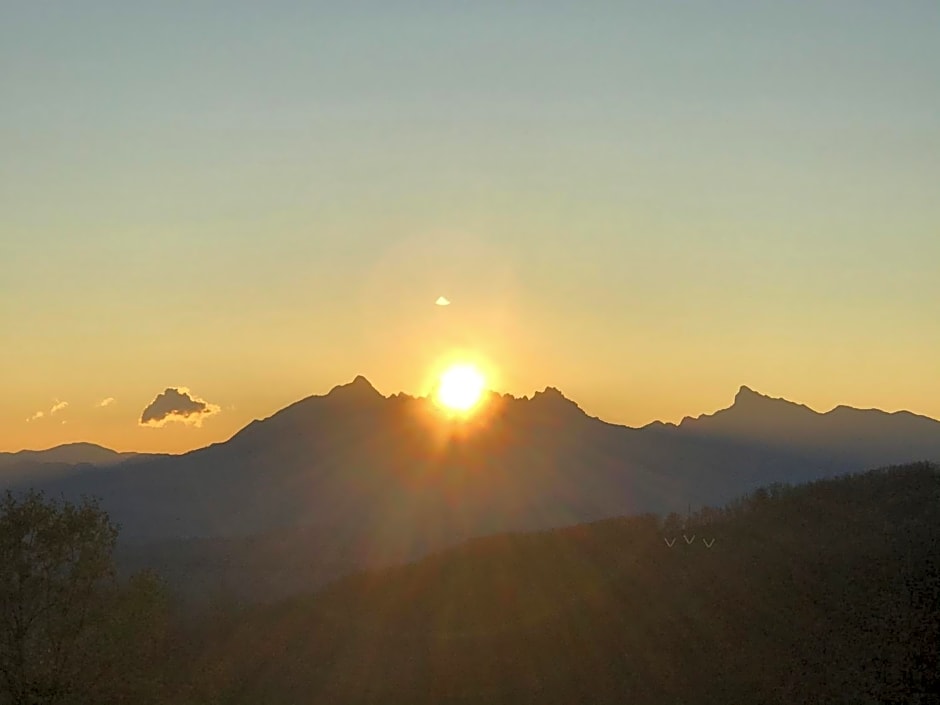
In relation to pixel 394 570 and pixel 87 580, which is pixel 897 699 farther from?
pixel 394 570

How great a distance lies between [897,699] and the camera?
160 feet

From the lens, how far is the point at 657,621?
7050 cm

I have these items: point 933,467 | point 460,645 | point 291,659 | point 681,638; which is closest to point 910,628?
point 681,638

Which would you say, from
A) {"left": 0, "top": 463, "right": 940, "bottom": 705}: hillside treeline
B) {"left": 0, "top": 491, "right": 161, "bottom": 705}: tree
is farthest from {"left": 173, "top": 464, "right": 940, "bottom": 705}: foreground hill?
{"left": 0, "top": 491, "right": 161, "bottom": 705}: tree

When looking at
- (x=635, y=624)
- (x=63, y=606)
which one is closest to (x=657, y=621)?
(x=635, y=624)

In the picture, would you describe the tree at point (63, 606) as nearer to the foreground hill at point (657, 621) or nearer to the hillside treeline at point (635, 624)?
the hillside treeline at point (635, 624)

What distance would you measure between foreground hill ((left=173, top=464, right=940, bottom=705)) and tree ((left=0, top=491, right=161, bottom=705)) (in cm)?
1000

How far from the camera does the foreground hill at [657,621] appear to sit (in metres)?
56.2

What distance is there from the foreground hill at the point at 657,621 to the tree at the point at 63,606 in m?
10.0

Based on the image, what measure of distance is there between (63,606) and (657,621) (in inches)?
1723

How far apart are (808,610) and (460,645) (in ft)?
103

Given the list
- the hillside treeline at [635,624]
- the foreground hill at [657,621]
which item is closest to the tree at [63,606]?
the hillside treeline at [635,624]

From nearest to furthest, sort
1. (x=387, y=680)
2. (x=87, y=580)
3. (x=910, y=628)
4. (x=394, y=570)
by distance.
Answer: (x=87, y=580) < (x=910, y=628) < (x=387, y=680) < (x=394, y=570)

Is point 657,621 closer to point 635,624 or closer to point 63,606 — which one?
point 635,624
